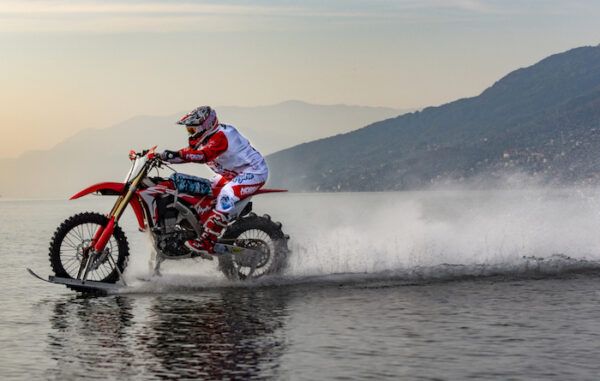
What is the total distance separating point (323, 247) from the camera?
18.8 meters

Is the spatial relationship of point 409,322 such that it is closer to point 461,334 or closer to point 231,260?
point 461,334

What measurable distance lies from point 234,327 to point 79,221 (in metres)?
3.85

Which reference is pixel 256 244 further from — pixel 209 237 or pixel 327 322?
pixel 327 322

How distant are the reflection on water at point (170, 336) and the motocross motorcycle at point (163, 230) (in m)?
0.72

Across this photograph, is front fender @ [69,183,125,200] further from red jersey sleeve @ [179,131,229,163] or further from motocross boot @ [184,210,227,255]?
motocross boot @ [184,210,227,255]

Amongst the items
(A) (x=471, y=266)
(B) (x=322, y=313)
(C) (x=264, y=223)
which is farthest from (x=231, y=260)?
(A) (x=471, y=266)

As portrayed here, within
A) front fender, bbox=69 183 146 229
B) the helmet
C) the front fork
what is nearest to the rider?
the helmet

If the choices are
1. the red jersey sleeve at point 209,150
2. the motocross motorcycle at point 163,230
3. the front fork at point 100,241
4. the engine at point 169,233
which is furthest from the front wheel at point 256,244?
the front fork at point 100,241

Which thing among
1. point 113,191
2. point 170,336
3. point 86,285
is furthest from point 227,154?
point 170,336

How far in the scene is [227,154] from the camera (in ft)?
46.2

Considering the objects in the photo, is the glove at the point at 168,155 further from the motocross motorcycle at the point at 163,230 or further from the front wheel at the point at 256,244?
the front wheel at the point at 256,244

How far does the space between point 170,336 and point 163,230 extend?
4111 mm

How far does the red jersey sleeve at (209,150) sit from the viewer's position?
13.6 m

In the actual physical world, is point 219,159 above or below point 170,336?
above
